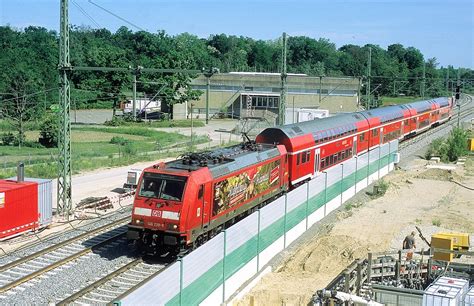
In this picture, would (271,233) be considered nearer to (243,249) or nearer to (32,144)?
(243,249)

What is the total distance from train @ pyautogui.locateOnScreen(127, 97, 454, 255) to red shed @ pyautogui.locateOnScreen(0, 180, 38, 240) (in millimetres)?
4878

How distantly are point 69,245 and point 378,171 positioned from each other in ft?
76.1

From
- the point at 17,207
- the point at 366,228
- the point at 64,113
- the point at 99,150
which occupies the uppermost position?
the point at 64,113

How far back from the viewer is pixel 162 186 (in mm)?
19625

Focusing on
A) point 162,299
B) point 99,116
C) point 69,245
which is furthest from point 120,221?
point 99,116

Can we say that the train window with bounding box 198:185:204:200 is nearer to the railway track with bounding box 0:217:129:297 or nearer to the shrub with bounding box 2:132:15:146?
the railway track with bounding box 0:217:129:297

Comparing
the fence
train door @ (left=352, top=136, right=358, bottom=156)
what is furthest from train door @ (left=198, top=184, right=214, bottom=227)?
train door @ (left=352, top=136, right=358, bottom=156)

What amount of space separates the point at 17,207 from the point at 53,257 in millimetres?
3537

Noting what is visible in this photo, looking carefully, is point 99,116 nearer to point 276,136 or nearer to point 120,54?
point 120,54

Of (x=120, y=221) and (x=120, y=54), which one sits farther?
(x=120, y=54)

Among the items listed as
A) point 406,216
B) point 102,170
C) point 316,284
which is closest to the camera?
point 316,284

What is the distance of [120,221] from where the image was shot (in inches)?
998

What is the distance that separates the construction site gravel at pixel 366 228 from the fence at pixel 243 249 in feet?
1.76

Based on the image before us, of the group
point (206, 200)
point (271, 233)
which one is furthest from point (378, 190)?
point (206, 200)
